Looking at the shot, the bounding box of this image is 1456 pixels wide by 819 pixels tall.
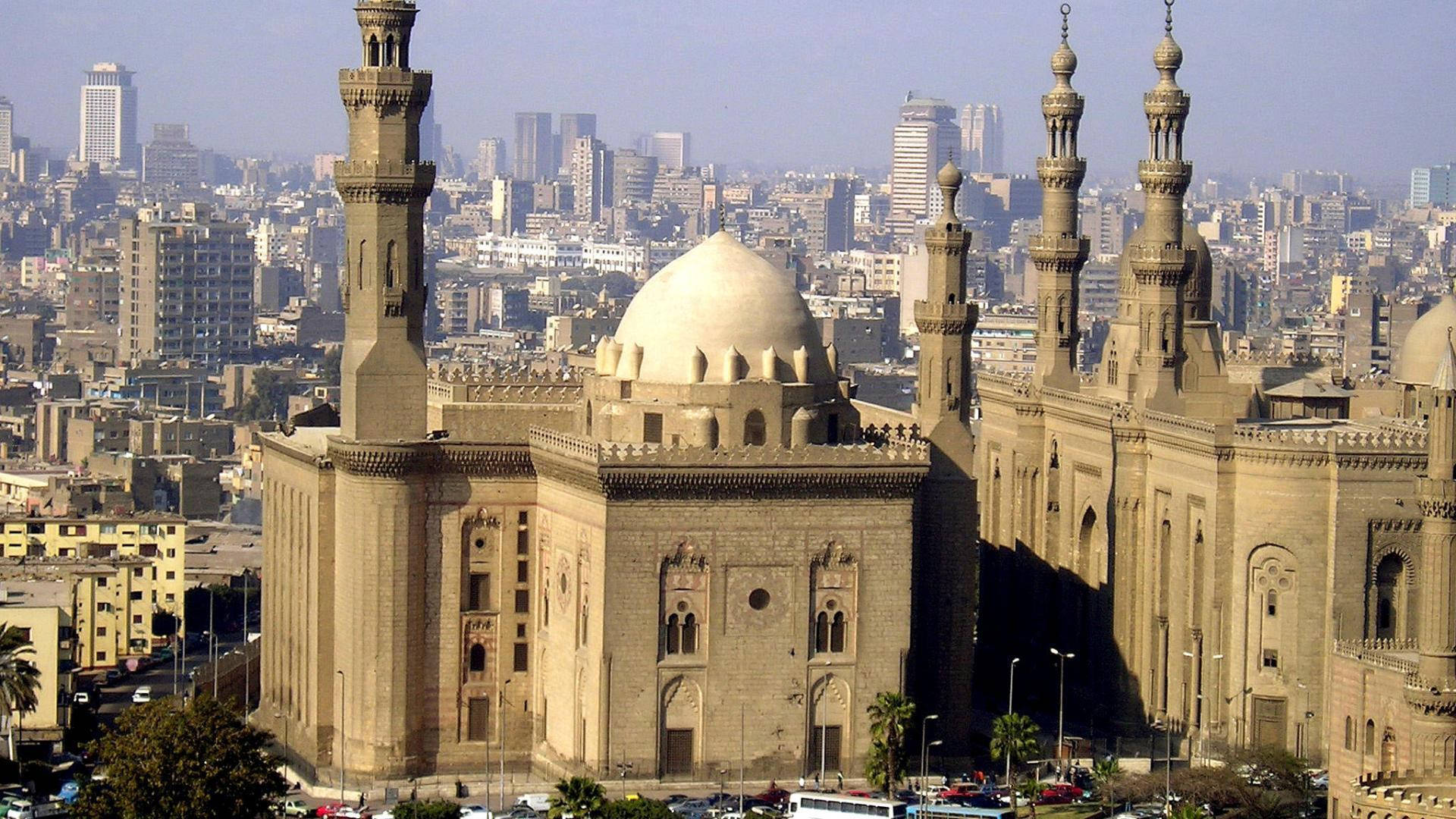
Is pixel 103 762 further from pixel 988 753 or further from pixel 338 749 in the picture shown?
pixel 988 753

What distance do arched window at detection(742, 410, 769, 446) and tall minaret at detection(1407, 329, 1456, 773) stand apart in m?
11.7

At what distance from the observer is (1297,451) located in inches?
2388

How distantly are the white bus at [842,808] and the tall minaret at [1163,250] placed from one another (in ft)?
44.2

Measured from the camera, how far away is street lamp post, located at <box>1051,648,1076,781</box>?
202ft

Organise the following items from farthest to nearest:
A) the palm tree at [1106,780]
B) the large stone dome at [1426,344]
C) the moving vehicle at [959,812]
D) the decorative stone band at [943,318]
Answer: the large stone dome at [1426,344] → the decorative stone band at [943,318] → the palm tree at [1106,780] → the moving vehicle at [959,812]

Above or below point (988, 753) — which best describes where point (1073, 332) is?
above

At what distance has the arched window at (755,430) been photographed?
→ 59781 mm

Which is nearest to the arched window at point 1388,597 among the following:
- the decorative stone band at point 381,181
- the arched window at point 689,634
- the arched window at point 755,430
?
the arched window at point 755,430

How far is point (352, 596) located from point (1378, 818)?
63.1ft

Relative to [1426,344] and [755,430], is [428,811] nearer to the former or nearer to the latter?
[755,430]

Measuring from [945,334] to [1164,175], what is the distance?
25.9ft

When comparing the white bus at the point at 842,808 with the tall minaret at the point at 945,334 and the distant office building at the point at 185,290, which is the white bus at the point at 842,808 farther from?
the distant office building at the point at 185,290

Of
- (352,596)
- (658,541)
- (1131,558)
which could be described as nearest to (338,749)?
(352,596)

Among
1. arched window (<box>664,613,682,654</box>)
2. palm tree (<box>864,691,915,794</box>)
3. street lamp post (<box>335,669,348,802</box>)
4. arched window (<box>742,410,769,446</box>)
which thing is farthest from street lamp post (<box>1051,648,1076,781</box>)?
street lamp post (<box>335,669,348,802</box>)
